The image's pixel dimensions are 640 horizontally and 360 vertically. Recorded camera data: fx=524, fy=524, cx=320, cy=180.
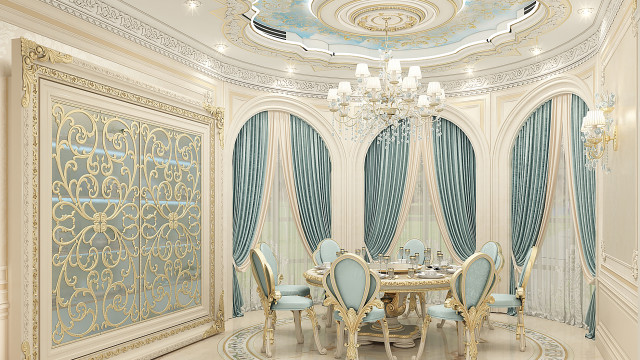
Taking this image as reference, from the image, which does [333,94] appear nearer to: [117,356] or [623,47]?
[623,47]

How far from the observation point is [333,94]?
206 inches

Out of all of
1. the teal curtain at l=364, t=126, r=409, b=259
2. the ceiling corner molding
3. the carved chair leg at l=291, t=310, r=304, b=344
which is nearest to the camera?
the ceiling corner molding

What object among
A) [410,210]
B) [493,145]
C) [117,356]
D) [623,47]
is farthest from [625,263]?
[117,356]

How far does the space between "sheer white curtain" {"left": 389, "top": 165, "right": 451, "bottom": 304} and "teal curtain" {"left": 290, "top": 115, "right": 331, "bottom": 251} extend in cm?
112

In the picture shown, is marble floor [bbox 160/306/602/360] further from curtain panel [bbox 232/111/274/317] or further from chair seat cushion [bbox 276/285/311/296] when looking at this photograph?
curtain panel [bbox 232/111/274/317]

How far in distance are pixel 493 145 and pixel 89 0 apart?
495 centimetres

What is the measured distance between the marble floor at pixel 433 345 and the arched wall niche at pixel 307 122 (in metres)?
0.99

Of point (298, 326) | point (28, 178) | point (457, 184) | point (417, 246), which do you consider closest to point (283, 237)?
point (417, 246)

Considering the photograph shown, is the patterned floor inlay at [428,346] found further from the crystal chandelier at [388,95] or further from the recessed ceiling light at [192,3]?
the recessed ceiling light at [192,3]

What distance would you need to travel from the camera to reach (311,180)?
7309mm

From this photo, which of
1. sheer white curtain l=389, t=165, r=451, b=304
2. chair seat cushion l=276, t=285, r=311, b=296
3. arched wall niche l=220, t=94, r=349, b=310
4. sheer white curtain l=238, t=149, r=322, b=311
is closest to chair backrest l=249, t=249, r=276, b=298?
chair seat cushion l=276, t=285, r=311, b=296

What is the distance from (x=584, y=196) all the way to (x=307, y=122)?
3578mm

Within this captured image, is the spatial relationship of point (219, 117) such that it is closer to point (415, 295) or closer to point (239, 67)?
point (239, 67)

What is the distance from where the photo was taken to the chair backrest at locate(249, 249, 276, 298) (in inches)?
190
